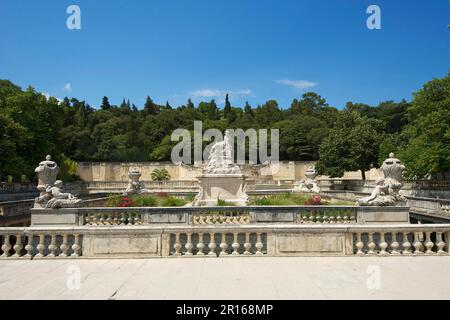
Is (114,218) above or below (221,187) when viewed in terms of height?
below

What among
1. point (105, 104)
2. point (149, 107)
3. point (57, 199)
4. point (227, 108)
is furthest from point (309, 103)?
point (57, 199)

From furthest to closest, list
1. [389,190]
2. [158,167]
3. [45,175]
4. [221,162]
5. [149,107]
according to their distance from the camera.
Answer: [149,107] → [158,167] → [221,162] → [45,175] → [389,190]

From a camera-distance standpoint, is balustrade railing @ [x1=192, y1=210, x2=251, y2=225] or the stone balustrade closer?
the stone balustrade

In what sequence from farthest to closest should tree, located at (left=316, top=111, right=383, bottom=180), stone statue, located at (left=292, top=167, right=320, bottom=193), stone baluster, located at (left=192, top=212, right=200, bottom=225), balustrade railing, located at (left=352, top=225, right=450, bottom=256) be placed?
tree, located at (left=316, top=111, right=383, bottom=180) → stone statue, located at (left=292, top=167, right=320, bottom=193) → stone baluster, located at (left=192, top=212, right=200, bottom=225) → balustrade railing, located at (left=352, top=225, right=450, bottom=256)

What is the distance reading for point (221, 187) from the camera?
1836 cm

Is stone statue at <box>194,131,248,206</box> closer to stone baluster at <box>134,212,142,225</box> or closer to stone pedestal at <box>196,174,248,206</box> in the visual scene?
stone pedestal at <box>196,174,248,206</box>

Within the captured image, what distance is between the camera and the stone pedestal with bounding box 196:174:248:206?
18250 millimetres

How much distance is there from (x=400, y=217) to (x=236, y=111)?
79.1 m

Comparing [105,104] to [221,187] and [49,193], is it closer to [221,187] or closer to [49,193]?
[221,187]

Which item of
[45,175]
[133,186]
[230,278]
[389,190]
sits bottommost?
[230,278]

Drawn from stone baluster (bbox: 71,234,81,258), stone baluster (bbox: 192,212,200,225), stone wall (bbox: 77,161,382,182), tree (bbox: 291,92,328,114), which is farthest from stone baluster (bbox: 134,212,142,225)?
tree (bbox: 291,92,328,114)

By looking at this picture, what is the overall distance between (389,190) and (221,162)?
8.84 m

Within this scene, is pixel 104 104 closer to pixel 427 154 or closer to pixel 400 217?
pixel 427 154

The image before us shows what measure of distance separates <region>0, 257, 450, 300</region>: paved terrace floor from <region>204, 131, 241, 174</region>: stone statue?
10777mm
